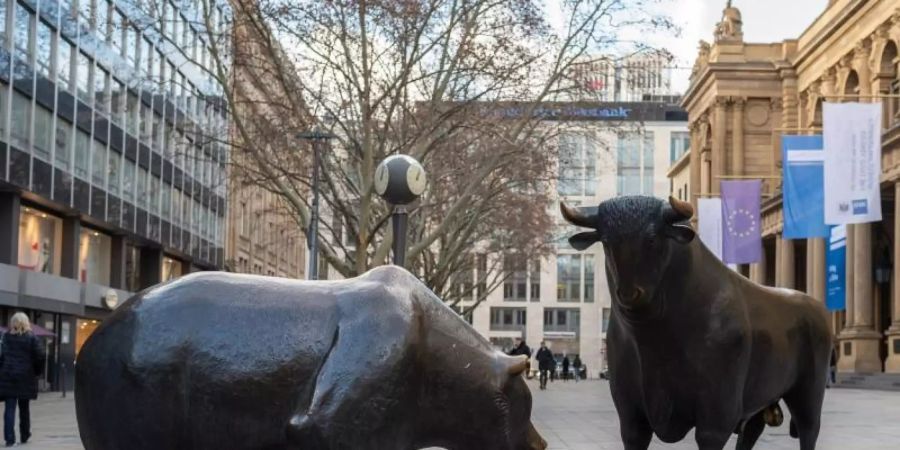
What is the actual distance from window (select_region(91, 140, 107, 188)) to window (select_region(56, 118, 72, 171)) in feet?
8.10

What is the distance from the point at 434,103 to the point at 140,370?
78.2 ft

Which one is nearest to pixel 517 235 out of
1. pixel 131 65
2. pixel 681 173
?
pixel 131 65

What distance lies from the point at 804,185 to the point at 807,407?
30.5m

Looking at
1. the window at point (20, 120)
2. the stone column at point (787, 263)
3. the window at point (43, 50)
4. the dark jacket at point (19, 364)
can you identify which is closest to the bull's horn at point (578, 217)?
the dark jacket at point (19, 364)

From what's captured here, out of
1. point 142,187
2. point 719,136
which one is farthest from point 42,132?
point 719,136

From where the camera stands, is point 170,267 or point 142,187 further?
point 170,267

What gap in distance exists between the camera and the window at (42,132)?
1409 inches

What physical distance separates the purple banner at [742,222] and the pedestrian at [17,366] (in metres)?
34.0

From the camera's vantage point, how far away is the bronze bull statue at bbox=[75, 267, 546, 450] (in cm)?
378

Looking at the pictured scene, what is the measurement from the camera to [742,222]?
46031 mm

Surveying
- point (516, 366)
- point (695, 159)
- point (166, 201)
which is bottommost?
point (516, 366)

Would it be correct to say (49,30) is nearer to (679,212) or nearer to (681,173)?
(679,212)

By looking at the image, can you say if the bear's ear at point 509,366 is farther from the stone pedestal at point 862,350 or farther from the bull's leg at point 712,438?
the stone pedestal at point 862,350

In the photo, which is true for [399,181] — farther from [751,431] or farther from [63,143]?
[63,143]
